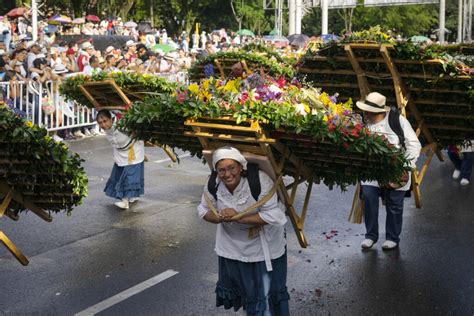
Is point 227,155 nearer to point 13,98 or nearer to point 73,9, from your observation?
point 13,98

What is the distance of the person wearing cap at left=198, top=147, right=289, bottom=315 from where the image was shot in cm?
534

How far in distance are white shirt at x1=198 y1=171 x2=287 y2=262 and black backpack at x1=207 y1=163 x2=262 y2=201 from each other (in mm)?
27

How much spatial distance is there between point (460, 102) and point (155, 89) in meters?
3.96

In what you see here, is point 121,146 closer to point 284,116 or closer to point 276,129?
point 276,129

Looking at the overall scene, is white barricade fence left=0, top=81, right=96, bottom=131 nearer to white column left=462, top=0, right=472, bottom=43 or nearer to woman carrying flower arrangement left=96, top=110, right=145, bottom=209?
woman carrying flower arrangement left=96, top=110, right=145, bottom=209

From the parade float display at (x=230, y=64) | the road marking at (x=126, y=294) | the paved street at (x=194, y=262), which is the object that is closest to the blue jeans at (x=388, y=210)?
the paved street at (x=194, y=262)

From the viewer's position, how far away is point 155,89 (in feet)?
32.8

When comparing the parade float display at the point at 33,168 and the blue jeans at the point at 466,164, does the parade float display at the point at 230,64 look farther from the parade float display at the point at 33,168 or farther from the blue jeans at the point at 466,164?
the parade float display at the point at 33,168

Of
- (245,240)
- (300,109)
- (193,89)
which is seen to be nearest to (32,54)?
(193,89)

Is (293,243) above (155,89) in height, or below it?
below

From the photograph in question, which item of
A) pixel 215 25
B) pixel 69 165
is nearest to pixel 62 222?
pixel 69 165

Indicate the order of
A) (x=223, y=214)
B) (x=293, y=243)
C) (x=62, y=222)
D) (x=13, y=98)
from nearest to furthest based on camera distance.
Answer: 1. (x=223, y=214)
2. (x=293, y=243)
3. (x=62, y=222)
4. (x=13, y=98)

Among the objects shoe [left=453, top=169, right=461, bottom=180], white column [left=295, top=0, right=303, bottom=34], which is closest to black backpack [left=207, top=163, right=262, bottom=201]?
shoe [left=453, top=169, right=461, bottom=180]

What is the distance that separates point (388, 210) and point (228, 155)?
3694 mm
